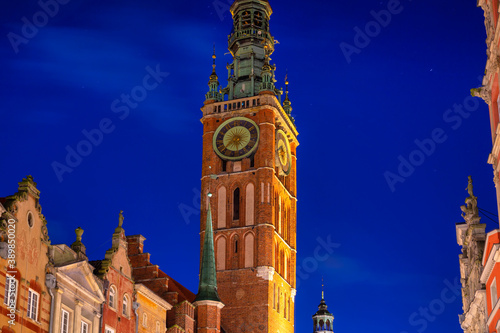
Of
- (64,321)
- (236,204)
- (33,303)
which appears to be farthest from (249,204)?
(33,303)

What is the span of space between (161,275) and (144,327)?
13521mm

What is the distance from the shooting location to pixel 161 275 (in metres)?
67.2

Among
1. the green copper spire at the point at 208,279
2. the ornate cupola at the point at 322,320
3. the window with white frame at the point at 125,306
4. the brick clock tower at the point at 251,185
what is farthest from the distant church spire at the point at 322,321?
the window with white frame at the point at 125,306

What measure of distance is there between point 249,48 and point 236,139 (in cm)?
1210

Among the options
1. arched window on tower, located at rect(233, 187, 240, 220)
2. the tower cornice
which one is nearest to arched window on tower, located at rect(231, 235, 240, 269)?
arched window on tower, located at rect(233, 187, 240, 220)

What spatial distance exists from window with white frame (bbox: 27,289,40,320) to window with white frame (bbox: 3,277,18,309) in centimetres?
149

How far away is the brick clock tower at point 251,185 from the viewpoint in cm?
8294

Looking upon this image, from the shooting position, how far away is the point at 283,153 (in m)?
91.8

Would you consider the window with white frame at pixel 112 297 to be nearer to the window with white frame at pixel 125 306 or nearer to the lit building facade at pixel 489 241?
the window with white frame at pixel 125 306

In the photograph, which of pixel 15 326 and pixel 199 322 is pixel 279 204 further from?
pixel 15 326

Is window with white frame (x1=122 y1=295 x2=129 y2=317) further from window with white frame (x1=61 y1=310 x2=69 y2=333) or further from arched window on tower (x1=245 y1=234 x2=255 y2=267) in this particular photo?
arched window on tower (x1=245 y1=234 x2=255 y2=267)

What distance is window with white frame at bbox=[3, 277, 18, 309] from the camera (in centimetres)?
3760

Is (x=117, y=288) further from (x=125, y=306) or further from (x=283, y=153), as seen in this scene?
(x=283, y=153)

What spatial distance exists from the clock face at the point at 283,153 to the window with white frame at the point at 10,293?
53.2m
